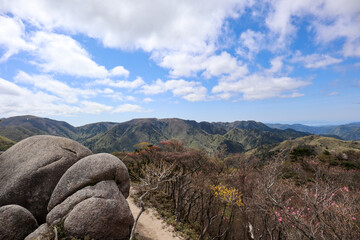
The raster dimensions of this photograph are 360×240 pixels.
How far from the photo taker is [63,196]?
11.6 m

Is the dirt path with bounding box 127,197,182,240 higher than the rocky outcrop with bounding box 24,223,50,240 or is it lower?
lower

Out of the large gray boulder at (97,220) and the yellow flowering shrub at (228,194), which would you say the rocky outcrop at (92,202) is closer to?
the large gray boulder at (97,220)

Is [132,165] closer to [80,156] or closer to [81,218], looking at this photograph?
[80,156]

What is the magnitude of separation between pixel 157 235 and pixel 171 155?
34.7 feet

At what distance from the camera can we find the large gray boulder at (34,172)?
12.2 meters

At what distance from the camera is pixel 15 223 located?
34.9ft

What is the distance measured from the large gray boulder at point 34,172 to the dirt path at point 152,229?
8.57 meters

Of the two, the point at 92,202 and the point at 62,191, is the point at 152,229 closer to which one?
the point at 92,202

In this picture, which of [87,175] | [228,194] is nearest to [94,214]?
[87,175]

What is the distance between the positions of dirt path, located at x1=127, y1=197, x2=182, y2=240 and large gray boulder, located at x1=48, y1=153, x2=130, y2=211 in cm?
611

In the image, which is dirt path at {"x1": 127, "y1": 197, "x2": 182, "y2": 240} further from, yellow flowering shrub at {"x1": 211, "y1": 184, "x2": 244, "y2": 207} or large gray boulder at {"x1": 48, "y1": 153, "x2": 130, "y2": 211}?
yellow flowering shrub at {"x1": 211, "y1": 184, "x2": 244, "y2": 207}

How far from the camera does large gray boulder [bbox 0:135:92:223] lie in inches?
481

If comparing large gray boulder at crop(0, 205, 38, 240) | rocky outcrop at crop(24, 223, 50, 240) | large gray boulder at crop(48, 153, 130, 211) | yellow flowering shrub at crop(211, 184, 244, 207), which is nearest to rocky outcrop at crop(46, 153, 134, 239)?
large gray boulder at crop(48, 153, 130, 211)

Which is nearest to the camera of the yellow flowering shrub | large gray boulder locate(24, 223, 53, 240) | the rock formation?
large gray boulder locate(24, 223, 53, 240)
